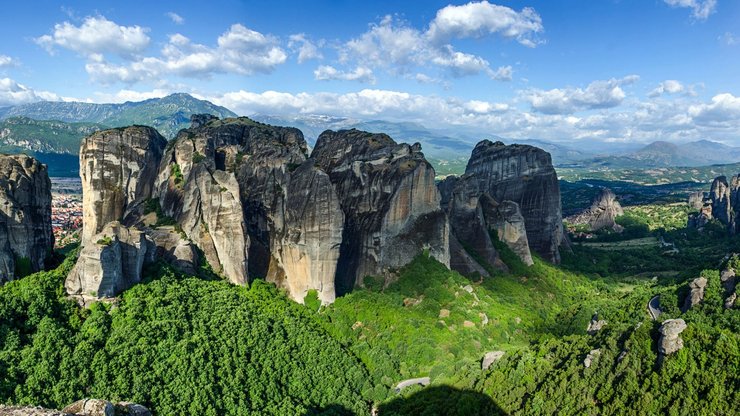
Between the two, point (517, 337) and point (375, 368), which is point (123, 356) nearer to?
point (375, 368)

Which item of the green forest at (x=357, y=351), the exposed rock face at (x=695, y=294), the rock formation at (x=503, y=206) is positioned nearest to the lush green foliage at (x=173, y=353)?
the green forest at (x=357, y=351)

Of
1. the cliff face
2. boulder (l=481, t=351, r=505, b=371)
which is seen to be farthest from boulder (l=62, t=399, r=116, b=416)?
the cliff face

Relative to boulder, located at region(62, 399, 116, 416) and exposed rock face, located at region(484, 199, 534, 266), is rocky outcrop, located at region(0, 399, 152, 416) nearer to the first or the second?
boulder, located at region(62, 399, 116, 416)

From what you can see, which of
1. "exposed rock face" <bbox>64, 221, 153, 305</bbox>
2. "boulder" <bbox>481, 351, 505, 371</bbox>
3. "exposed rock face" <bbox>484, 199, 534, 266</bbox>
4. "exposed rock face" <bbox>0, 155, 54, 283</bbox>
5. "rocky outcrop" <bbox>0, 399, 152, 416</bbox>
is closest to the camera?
"rocky outcrop" <bbox>0, 399, 152, 416</bbox>

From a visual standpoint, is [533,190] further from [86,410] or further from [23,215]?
[86,410]

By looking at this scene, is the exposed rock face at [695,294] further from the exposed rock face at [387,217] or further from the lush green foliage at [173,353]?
the lush green foliage at [173,353]

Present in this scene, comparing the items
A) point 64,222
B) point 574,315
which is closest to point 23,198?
point 574,315

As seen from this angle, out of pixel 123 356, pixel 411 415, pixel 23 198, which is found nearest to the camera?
pixel 123 356
